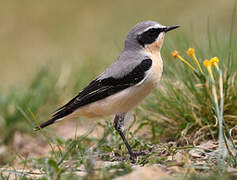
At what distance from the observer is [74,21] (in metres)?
15.4

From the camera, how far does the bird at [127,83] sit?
4.98 metres

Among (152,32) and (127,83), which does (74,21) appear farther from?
(127,83)

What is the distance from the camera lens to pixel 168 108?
5.70 metres

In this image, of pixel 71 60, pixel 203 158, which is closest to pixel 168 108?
pixel 203 158

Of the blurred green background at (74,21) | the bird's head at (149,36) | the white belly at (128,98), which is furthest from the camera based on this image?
the blurred green background at (74,21)

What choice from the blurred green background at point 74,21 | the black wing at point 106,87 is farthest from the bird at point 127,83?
the blurred green background at point 74,21

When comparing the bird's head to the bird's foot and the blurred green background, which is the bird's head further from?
the blurred green background

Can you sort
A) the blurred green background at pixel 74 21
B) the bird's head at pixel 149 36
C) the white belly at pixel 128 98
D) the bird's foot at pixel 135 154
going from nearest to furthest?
1. the bird's foot at pixel 135 154
2. the white belly at pixel 128 98
3. the bird's head at pixel 149 36
4. the blurred green background at pixel 74 21

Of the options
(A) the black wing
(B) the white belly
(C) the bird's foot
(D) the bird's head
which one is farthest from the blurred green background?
(C) the bird's foot

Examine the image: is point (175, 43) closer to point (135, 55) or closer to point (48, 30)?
point (135, 55)

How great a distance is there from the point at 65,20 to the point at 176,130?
1082 centimetres

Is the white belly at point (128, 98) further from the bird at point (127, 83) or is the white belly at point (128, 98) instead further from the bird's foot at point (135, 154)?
the bird's foot at point (135, 154)

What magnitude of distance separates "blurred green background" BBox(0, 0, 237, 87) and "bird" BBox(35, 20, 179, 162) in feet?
19.7

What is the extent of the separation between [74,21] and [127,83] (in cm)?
1088
